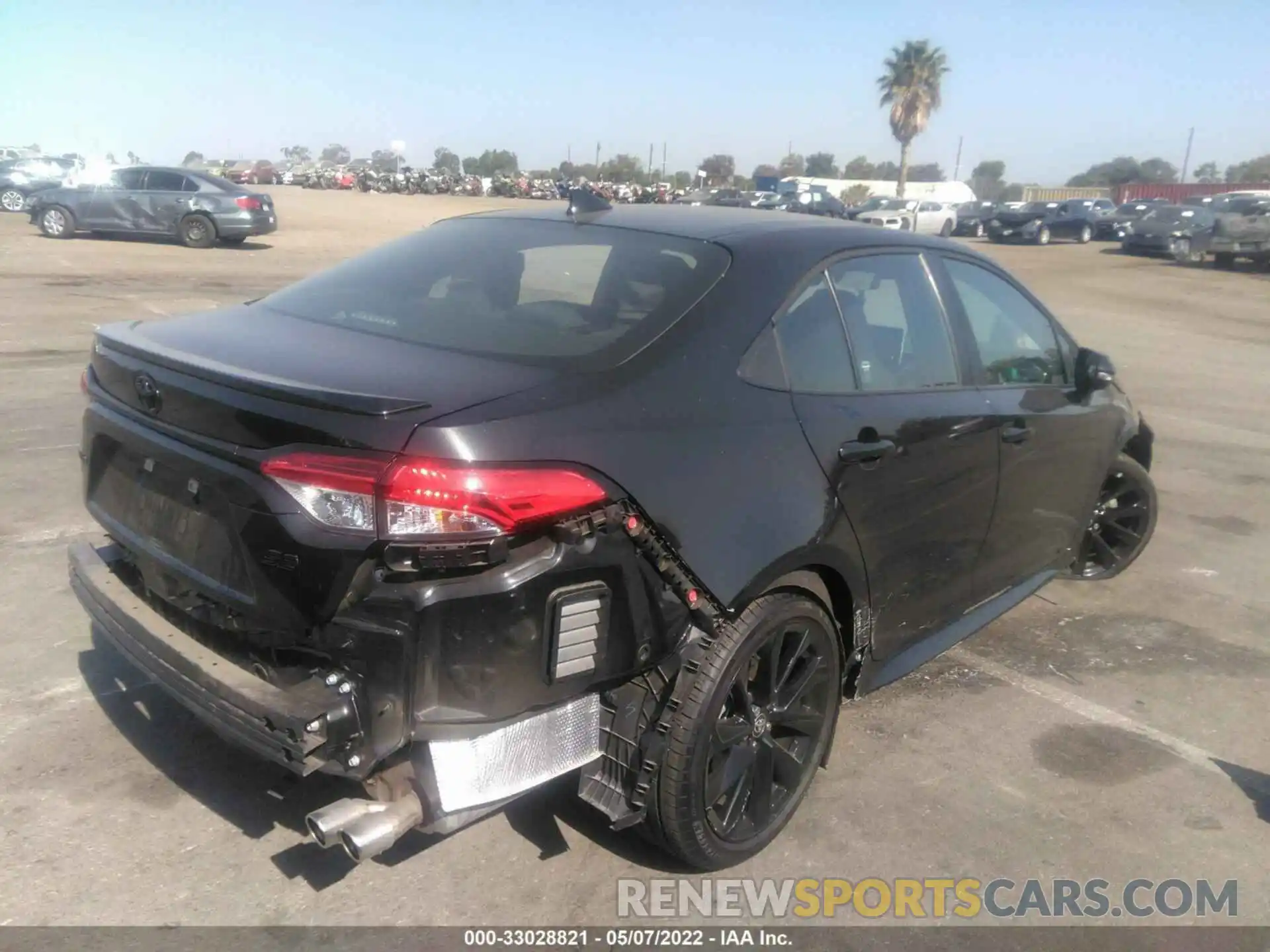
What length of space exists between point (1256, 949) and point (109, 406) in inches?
138

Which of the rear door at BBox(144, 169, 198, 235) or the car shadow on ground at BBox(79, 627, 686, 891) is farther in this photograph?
the rear door at BBox(144, 169, 198, 235)

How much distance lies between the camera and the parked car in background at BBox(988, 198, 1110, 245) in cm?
3569

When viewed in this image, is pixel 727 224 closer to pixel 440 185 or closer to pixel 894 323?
pixel 894 323

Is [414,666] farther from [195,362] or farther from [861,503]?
[861,503]

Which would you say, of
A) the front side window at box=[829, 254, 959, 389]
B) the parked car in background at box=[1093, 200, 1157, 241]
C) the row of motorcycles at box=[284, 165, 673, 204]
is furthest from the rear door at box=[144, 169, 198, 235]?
the row of motorcycles at box=[284, 165, 673, 204]

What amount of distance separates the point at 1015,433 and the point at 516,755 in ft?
7.93

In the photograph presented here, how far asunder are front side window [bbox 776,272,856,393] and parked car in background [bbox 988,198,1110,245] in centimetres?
3531

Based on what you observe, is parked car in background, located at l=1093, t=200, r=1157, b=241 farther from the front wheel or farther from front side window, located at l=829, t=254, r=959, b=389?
the front wheel

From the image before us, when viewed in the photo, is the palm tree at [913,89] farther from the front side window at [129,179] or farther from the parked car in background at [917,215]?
the front side window at [129,179]

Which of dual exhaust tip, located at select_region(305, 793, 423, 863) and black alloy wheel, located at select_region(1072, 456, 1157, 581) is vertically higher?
dual exhaust tip, located at select_region(305, 793, 423, 863)

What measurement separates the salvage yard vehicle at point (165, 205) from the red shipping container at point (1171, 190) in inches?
2060

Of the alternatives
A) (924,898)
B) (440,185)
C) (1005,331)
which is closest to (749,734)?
(924,898)

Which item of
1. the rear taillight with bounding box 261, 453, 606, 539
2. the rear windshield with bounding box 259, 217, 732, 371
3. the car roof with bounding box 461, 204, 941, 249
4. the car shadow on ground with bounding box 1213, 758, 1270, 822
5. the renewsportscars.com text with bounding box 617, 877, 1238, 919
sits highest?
the car roof with bounding box 461, 204, 941, 249

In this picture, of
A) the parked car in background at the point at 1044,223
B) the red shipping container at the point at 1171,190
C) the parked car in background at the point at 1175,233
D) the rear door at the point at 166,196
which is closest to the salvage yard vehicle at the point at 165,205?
the rear door at the point at 166,196
